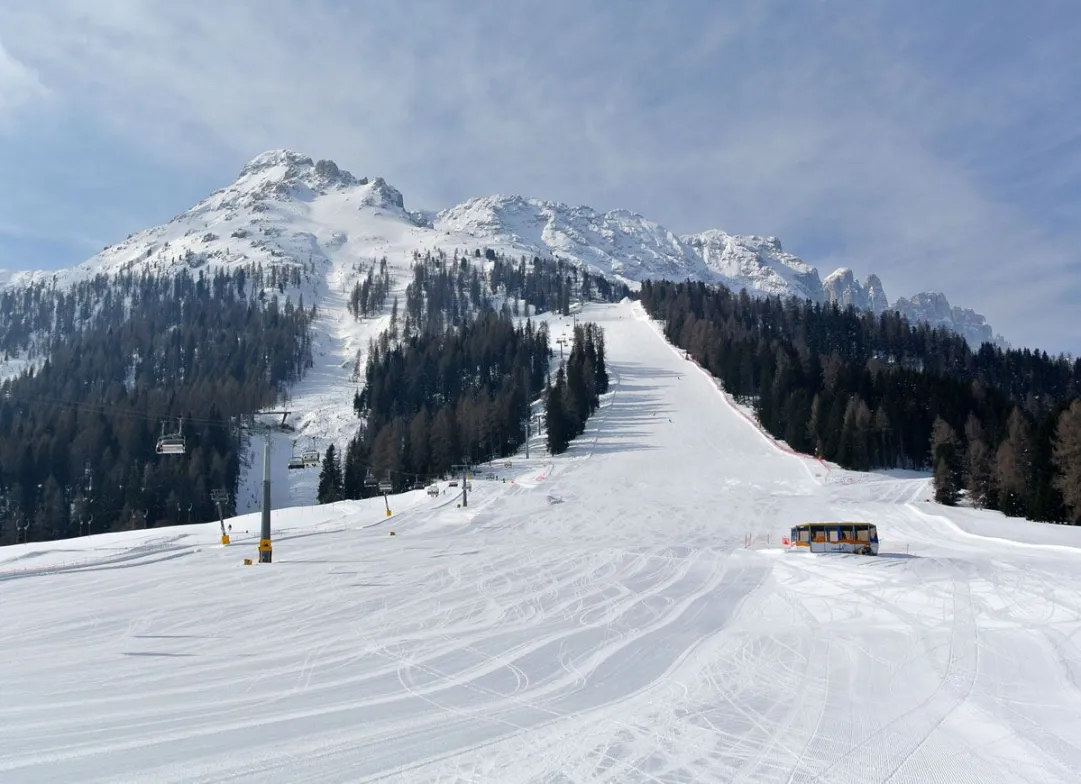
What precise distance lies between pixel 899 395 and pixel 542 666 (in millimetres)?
86025

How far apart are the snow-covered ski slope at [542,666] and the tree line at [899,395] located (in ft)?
Answer: 64.9

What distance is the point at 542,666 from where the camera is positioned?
38.6 ft

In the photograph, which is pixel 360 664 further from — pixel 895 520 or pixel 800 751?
pixel 895 520

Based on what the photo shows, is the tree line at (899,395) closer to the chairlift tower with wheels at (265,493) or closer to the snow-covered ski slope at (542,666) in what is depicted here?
the snow-covered ski slope at (542,666)

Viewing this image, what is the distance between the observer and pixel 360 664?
38.7 ft

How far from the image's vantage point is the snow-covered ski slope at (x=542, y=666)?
24.7ft

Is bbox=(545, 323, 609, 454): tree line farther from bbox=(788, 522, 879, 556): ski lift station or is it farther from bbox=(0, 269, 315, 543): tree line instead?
bbox=(788, 522, 879, 556): ski lift station

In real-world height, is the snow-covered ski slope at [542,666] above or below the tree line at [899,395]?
below

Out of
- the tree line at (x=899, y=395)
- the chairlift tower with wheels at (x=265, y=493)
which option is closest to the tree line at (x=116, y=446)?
the chairlift tower with wheels at (x=265, y=493)

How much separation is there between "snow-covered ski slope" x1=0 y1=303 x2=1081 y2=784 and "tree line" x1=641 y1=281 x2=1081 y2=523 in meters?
19.8

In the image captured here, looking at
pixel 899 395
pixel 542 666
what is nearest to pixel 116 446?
pixel 542 666

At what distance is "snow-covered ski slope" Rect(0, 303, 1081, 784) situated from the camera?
7527mm

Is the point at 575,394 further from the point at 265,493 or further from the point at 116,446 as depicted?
the point at 265,493

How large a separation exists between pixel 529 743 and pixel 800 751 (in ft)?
10.1
